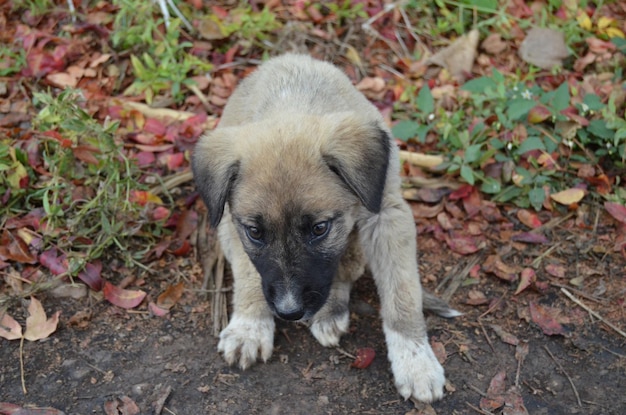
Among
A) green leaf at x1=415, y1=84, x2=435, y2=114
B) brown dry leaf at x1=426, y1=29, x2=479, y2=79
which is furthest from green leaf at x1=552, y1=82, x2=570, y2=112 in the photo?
brown dry leaf at x1=426, y1=29, x2=479, y2=79

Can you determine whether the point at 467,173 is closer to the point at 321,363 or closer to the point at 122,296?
the point at 321,363

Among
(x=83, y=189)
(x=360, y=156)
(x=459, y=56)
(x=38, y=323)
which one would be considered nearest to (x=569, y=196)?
(x=459, y=56)

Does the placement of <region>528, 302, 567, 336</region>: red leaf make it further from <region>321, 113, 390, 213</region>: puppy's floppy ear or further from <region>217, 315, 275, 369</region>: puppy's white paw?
<region>217, 315, 275, 369</region>: puppy's white paw

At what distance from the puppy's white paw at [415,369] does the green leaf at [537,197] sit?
1522mm

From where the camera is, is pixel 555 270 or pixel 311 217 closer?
pixel 311 217

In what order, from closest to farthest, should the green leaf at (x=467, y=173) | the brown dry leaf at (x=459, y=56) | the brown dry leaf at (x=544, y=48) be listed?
the green leaf at (x=467, y=173), the brown dry leaf at (x=544, y=48), the brown dry leaf at (x=459, y=56)

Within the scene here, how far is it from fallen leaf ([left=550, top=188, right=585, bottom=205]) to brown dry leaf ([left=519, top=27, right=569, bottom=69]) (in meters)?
1.52

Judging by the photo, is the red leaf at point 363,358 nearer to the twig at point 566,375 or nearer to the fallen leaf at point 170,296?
the twig at point 566,375

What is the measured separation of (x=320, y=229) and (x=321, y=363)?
97cm

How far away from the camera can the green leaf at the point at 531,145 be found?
16.5 ft

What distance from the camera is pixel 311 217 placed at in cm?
346

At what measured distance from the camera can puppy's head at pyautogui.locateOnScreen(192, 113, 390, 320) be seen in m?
3.45

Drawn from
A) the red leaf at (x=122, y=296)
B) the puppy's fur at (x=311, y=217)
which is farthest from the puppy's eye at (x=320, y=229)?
the red leaf at (x=122, y=296)

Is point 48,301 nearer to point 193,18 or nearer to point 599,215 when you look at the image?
point 193,18
